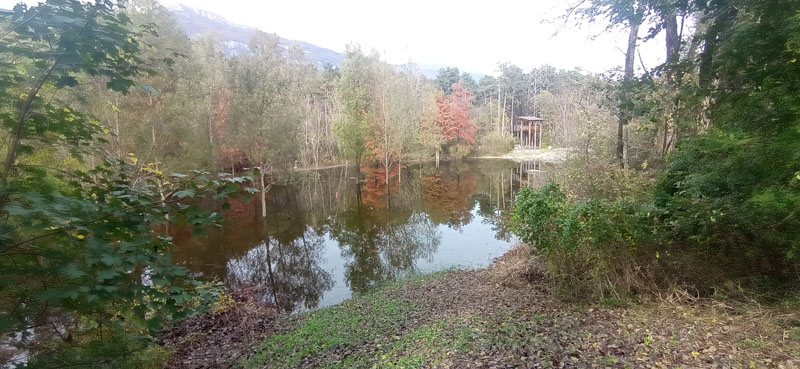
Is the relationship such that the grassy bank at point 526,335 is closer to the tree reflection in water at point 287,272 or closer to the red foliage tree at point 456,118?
the tree reflection in water at point 287,272

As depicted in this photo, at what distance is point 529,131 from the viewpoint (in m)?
52.4

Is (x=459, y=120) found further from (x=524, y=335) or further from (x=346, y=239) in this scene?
(x=524, y=335)

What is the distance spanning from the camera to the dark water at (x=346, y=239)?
39.7ft

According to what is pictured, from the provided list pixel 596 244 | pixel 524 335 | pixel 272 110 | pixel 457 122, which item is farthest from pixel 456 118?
pixel 524 335

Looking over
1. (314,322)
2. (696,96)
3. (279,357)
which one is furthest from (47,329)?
(696,96)

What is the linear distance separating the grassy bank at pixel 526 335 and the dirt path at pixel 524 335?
0.04 feet

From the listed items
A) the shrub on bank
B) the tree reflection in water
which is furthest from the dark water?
the shrub on bank

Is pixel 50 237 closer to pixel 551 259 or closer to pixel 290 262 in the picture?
pixel 551 259

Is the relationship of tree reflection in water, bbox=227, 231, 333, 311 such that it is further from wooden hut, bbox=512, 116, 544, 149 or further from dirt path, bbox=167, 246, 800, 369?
wooden hut, bbox=512, 116, 544, 149

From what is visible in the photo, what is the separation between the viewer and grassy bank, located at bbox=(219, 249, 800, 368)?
11.5ft

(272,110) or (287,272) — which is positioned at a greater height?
(272,110)

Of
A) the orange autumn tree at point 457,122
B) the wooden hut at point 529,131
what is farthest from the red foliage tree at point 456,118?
the wooden hut at point 529,131

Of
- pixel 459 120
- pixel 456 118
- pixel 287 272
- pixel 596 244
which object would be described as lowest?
pixel 287 272

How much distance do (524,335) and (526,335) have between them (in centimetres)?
3
